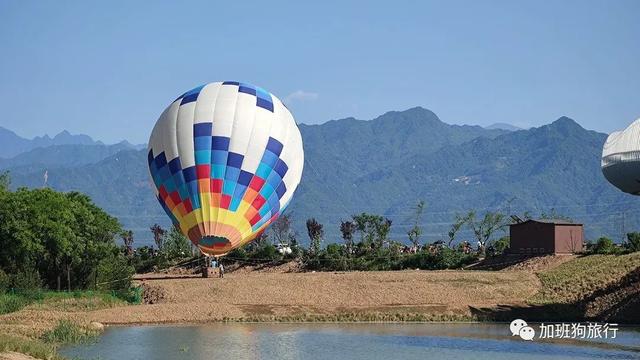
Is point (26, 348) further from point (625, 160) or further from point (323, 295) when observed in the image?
point (625, 160)

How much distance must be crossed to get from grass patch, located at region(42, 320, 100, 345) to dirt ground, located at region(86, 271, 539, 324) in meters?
6.86

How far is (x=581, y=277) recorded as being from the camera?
69.3 metres

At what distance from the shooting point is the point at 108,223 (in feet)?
233

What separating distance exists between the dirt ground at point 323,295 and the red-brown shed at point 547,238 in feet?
22.0

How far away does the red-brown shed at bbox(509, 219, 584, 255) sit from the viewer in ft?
261

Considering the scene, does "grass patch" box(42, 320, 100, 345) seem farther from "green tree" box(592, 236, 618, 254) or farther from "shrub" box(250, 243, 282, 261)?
"shrub" box(250, 243, 282, 261)

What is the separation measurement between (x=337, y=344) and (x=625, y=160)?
2157 centimetres

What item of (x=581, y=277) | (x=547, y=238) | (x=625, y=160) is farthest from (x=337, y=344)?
(x=547, y=238)

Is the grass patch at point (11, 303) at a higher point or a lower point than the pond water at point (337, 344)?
higher

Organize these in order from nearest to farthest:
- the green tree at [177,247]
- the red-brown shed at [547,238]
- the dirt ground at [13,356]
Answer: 1. the dirt ground at [13,356]
2. the red-brown shed at [547,238]
3. the green tree at [177,247]

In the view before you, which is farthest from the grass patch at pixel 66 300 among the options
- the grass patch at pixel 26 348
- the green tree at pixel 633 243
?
the green tree at pixel 633 243

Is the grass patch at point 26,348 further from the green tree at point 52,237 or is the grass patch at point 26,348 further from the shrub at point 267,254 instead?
the shrub at point 267,254

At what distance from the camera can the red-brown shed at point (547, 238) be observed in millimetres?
79688

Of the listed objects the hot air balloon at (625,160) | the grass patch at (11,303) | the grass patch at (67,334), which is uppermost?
the hot air balloon at (625,160)
